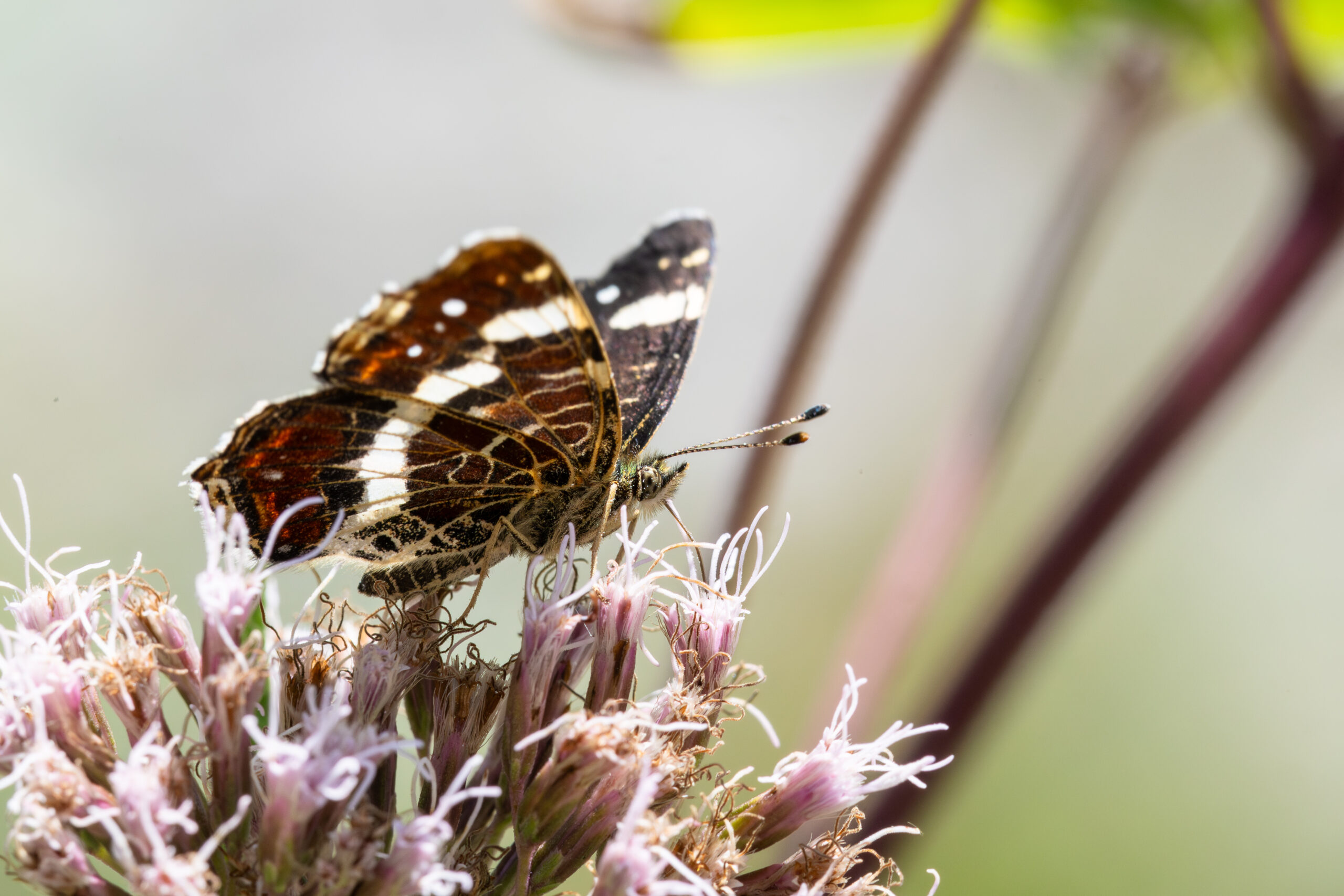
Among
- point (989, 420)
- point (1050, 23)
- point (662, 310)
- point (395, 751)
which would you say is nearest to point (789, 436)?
point (662, 310)

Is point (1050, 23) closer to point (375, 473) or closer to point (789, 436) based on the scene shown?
point (789, 436)

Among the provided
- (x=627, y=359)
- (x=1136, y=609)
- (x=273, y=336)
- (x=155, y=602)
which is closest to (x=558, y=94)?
(x=273, y=336)

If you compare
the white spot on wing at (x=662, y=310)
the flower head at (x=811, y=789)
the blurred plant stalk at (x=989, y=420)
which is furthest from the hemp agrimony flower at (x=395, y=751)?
the white spot on wing at (x=662, y=310)

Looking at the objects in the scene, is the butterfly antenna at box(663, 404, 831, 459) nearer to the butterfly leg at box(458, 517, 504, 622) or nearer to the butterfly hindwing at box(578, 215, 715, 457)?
the butterfly hindwing at box(578, 215, 715, 457)

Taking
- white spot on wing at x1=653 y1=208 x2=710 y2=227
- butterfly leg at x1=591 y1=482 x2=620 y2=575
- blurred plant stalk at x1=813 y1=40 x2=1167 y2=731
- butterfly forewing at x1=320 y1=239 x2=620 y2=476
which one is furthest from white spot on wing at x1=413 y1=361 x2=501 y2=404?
blurred plant stalk at x1=813 y1=40 x2=1167 y2=731

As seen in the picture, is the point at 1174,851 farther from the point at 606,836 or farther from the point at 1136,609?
the point at 606,836
